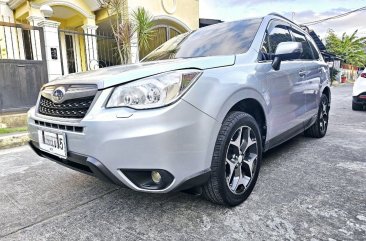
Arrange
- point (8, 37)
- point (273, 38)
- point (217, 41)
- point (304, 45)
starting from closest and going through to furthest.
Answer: point (217, 41) < point (273, 38) < point (304, 45) < point (8, 37)

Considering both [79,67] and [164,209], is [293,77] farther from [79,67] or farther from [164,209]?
[79,67]

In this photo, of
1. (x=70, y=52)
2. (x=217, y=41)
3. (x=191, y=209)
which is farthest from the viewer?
(x=70, y=52)

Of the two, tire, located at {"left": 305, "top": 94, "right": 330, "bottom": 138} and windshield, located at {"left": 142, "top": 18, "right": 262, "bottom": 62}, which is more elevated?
windshield, located at {"left": 142, "top": 18, "right": 262, "bottom": 62}

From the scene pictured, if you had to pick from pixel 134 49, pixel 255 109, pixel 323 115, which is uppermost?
pixel 134 49

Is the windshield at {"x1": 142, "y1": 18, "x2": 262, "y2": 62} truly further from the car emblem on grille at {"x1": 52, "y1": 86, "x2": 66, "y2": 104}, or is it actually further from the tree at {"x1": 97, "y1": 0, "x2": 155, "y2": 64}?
the tree at {"x1": 97, "y1": 0, "x2": 155, "y2": 64}

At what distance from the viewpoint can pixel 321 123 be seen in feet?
13.8

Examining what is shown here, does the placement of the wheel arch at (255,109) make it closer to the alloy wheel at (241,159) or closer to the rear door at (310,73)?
the alloy wheel at (241,159)

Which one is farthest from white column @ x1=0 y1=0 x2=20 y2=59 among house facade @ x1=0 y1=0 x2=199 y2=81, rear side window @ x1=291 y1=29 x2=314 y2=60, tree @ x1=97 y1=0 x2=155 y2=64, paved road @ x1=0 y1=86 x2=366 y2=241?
rear side window @ x1=291 y1=29 x2=314 y2=60

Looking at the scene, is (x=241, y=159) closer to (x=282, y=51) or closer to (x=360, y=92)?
(x=282, y=51)

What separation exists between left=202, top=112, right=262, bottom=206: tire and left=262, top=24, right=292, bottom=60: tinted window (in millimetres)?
800

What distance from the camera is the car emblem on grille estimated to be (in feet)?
6.51

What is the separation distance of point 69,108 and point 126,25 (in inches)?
252

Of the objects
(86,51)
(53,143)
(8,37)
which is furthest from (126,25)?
(53,143)

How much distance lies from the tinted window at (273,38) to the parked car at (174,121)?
0.05 meters
